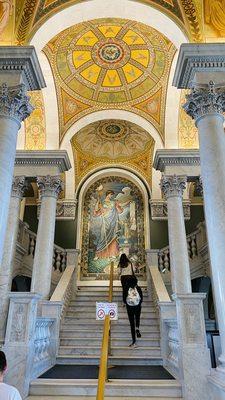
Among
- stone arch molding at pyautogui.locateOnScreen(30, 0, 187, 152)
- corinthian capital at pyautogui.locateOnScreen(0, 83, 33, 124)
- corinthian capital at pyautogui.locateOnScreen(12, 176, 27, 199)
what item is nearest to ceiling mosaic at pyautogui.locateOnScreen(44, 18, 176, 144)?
stone arch molding at pyautogui.locateOnScreen(30, 0, 187, 152)

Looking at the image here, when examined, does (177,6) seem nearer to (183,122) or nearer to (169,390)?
(183,122)

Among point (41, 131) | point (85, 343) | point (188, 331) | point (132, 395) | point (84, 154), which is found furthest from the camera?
point (84, 154)

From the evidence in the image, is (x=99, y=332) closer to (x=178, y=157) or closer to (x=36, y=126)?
(x=178, y=157)

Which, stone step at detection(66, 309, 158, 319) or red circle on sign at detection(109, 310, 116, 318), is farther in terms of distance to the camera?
stone step at detection(66, 309, 158, 319)

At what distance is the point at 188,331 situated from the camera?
455cm

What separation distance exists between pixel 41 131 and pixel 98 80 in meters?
2.43

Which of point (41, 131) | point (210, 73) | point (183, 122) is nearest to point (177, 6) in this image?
point (210, 73)

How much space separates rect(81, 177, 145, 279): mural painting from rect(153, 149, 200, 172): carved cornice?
15.5 feet

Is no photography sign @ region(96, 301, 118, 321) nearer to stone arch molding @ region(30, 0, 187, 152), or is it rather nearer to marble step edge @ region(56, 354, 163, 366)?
marble step edge @ region(56, 354, 163, 366)

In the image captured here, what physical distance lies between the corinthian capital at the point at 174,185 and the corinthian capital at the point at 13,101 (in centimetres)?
444

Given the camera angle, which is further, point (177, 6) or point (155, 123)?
point (155, 123)

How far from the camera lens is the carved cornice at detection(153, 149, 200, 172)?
28.6ft

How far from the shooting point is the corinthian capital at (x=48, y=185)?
27.9 feet

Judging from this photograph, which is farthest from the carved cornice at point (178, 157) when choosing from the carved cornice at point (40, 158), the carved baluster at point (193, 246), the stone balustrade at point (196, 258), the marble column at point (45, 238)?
the marble column at point (45, 238)
